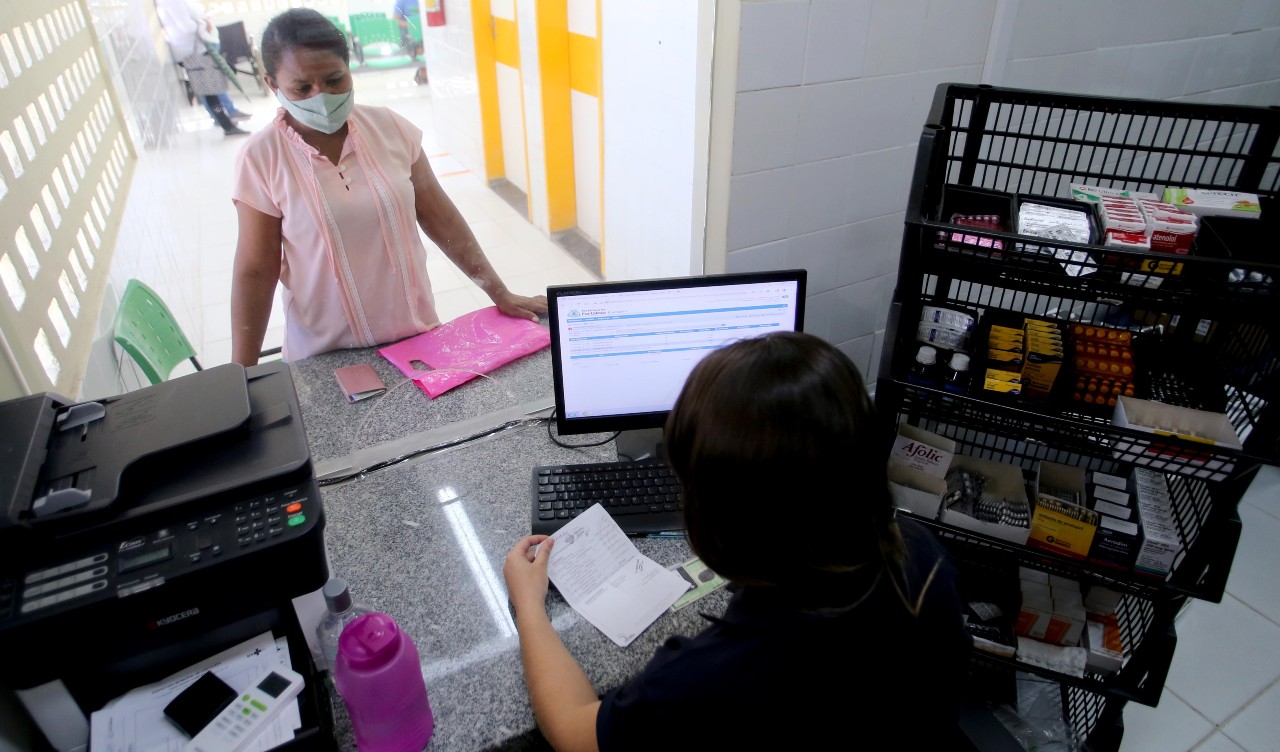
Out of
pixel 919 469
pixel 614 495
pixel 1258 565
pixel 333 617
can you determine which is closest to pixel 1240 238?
pixel 919 469

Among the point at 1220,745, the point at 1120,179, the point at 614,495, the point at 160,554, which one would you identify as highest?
the point at 1120,179

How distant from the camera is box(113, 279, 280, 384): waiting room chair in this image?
64.8 inches

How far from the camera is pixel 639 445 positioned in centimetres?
135

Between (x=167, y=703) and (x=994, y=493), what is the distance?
1.33 m

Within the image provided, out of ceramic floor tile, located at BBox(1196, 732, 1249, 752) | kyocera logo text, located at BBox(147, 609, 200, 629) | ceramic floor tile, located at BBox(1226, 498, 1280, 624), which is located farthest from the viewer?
ceramic floor tile, located at BBox(1226, 498, 1280, 624)

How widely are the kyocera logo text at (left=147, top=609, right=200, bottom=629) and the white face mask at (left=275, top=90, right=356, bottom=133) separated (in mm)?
1165

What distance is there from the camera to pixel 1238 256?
3.53ft

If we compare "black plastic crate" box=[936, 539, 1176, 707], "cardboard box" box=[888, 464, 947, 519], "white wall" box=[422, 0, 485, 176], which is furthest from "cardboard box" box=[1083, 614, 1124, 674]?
"white wall" box=[422, 0, 485, 176]

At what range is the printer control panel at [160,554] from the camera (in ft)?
2.41

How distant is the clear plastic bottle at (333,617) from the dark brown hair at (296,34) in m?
1.22

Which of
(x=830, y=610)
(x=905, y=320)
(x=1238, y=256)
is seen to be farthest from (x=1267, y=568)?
(x=830, y=610)

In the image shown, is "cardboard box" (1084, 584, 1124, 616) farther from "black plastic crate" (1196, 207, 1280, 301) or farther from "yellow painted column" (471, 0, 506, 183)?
"yellow painted column" (471, 0, 506, 183)

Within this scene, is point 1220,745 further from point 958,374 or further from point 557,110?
point 557,110

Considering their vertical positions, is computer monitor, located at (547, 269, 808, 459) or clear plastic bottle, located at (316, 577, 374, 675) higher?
computer monitor, located at (547, 269, 808, 459)
